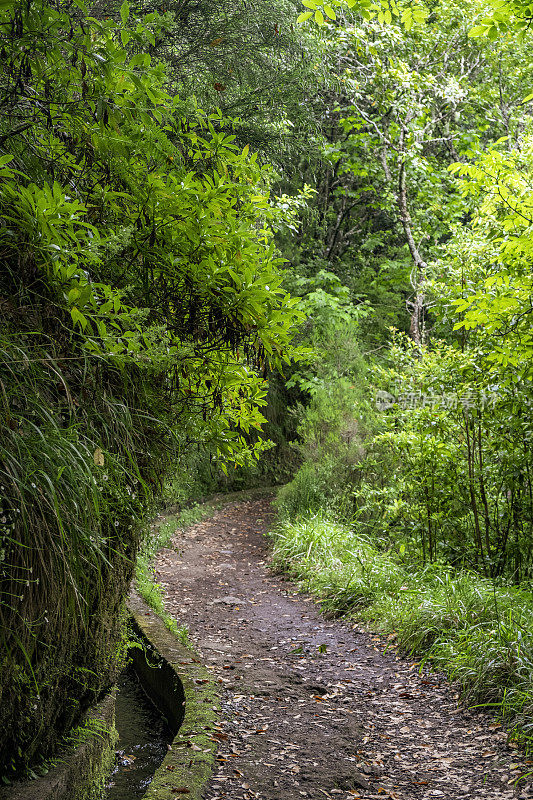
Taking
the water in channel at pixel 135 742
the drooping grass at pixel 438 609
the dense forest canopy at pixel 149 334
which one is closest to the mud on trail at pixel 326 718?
the drooping grass at pixel 438 609

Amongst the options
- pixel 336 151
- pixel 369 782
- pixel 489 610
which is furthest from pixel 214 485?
pixel 369 782

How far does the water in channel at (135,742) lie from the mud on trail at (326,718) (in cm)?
47

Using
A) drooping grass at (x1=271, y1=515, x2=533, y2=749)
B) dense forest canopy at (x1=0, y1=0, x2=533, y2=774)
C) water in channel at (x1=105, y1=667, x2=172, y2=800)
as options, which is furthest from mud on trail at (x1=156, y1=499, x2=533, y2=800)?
dense forest canopy at (x1=0, y1=0, x2=533, y2=774)

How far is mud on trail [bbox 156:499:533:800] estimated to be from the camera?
3.15 metres

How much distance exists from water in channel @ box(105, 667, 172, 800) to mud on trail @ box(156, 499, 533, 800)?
47 centimetres

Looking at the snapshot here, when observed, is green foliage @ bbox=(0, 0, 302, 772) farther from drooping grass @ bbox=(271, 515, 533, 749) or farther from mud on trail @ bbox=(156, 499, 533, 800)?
drooping grass @ bbox=(271, 515, 533, 749)

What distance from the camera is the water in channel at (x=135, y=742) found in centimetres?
338

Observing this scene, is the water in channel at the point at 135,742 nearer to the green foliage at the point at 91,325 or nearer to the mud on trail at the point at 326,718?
the mud on trail at the point at 326,718

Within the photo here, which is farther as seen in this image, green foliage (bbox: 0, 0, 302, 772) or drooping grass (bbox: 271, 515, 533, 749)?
drooping grass (bbox: 271, 515, 533, 749)

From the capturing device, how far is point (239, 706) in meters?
4.00

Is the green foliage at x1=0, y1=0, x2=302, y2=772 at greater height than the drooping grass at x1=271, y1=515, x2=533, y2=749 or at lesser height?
greater

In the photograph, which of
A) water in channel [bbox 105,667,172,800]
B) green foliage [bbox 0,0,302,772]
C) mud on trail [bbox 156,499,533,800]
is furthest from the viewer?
water in channel [bbox 105,667,172,800]

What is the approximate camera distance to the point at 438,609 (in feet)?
15.8

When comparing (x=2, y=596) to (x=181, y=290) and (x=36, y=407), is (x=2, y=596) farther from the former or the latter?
(x=181, y=290)
